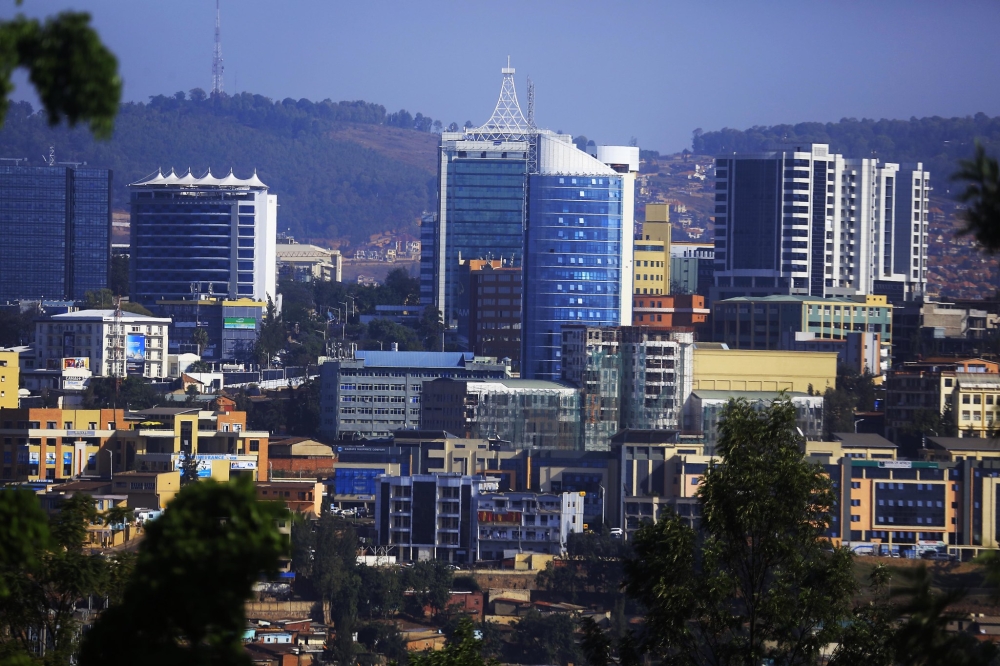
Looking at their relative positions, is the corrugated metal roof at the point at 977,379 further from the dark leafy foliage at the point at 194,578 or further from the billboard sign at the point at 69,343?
→ the dark leafy foliage at the point at 194,578

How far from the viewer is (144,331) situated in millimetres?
65750

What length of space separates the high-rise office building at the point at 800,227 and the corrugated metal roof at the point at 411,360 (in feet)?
52.4

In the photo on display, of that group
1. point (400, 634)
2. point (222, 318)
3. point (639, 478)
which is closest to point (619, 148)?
point (222, 318)

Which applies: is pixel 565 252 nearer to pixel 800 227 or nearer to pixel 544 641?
pixel 800 227

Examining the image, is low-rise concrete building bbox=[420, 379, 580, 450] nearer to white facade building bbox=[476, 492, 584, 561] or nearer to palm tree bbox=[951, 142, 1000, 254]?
white facade building bbox=[476, 492, 584, 561]

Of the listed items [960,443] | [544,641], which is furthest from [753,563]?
[960,443]

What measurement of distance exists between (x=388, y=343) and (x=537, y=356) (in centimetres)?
1466

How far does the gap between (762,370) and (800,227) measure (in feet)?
66.4

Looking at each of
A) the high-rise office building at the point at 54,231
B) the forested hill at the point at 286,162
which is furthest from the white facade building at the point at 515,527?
the forested hill at the point at 286,162

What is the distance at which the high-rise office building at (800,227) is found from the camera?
240 feet

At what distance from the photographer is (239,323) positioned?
246 feet

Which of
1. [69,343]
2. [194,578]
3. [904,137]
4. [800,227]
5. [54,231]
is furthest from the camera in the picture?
[904,137]

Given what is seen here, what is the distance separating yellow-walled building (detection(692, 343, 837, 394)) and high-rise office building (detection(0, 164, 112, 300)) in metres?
41.4

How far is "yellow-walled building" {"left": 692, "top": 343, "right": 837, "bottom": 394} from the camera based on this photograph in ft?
177
